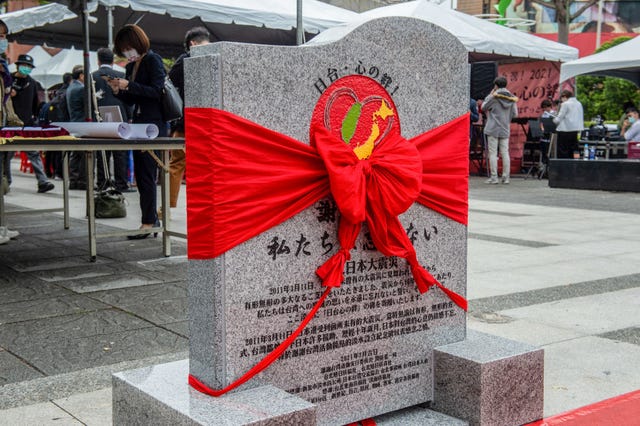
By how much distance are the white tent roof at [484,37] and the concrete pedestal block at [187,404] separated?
1269 cm

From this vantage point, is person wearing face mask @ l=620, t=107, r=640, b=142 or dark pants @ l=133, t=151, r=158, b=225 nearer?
dark pants @ l=133, t=151, r=158, b=225

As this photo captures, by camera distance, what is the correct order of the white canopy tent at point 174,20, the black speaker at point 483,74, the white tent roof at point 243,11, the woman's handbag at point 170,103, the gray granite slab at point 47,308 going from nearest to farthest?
the gray granite slab at point 47,308
the woman's handbag at point 170,103
the white tent roof at point 243,11
the white canopy tent at point 174,20
the black speaker at point 483,74

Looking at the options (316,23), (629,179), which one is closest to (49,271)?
(316,23)

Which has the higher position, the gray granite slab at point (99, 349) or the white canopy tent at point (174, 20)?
the white canopy tent at point (174, 20)

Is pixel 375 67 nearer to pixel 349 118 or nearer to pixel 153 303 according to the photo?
pixel 349 118

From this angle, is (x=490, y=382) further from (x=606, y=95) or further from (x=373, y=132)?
(x=606, y=95)

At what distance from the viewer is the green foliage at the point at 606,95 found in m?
30.8

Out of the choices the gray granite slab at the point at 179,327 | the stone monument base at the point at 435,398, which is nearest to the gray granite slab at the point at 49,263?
the gray granite slab at the point at 179,327

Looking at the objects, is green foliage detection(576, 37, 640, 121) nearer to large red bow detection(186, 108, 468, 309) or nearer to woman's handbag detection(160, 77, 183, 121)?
woman's handbag detection(160, 77, 183, 121)

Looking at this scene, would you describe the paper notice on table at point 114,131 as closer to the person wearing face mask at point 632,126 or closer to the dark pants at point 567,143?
the dark pants at point 567,143

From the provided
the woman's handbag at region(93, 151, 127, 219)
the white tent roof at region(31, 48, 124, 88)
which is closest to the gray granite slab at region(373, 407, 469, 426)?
the woman's handbag at region(93, 151, 127, 219)

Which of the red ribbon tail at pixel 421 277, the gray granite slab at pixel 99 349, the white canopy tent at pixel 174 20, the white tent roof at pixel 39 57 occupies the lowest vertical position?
the gray granite slab at pixel 99 349

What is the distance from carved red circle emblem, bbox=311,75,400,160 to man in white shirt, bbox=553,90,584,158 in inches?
556

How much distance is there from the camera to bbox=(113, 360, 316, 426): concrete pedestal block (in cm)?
226
